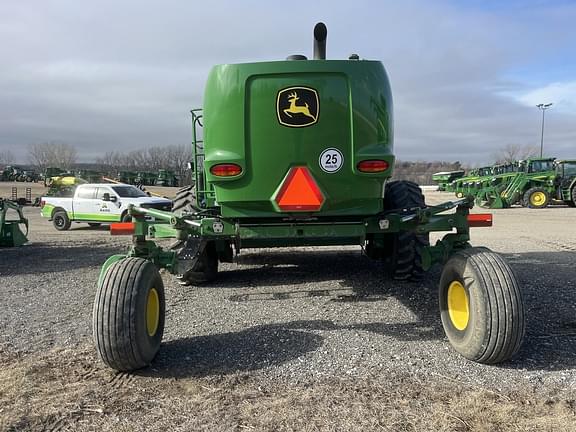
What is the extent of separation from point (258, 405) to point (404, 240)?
372cm

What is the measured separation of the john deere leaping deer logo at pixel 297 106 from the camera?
4582 mm

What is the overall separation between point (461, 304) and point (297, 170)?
1861 millimetres

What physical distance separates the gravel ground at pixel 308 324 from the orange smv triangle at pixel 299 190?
1216 mm

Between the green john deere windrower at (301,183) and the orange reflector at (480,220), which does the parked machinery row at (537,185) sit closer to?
the orange reflector at (480,220)

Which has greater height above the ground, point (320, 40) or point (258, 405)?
point (320, 40)

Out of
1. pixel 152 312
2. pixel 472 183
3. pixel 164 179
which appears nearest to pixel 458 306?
pixel 152 312

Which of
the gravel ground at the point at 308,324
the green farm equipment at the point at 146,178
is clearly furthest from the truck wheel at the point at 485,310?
the green farm equipment at the point at 146,178

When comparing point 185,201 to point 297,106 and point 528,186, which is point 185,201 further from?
point 528,186

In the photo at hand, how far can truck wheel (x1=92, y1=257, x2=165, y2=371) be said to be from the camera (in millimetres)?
3734

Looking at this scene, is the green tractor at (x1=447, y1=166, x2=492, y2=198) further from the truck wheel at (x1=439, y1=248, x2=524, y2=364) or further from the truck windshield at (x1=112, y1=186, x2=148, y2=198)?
the truck wheel at (x1=439, y1=248, x2=524, y2=364)

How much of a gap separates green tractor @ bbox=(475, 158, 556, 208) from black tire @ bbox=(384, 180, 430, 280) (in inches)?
863

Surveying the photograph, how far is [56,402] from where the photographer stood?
337 cm

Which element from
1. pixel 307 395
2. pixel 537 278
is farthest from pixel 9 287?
pixel 537 278

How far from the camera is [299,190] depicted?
15.2 ft
